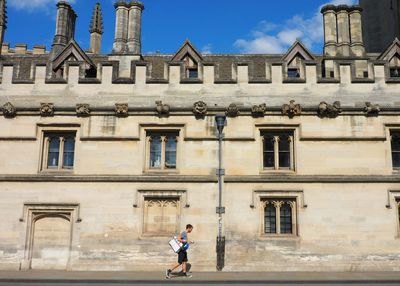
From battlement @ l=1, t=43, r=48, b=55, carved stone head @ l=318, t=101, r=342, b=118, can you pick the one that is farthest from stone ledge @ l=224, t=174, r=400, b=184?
battlement @ l=1, t=43, r=48, b=55

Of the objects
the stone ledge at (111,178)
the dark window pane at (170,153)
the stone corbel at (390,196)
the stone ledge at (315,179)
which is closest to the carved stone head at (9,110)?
the stone ledge at (111,178)

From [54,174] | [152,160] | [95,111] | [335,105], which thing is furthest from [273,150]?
[54,174]

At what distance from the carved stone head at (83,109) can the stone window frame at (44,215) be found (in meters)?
3.08

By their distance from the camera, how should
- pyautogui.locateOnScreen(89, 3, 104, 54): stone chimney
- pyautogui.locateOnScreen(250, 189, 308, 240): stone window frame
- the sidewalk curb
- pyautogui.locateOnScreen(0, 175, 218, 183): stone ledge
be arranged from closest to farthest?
1. the sidewalk curb
2. pyautogui.locateOnScreen(250, 189, 308, 240): stone window frame
3. pyautogui.locateOnScreen(0, 175, 218, 183): stone ledge
4. pyautogui.locateOnScreen(89, 3, 104, 54): stone chimney

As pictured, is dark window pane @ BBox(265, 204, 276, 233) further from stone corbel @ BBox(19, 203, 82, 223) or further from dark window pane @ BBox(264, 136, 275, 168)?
stone corbel @ BBox(19, 203, 82, 223)

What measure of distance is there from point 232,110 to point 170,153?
258cm

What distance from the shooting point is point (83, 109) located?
14.2 meters

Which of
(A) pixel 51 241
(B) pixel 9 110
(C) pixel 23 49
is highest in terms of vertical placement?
(C) pixel 23 49

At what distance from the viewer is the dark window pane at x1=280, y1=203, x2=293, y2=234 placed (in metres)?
13.6

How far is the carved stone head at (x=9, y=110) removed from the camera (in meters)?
14.2

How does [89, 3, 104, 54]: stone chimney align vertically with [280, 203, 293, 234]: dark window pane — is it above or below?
above

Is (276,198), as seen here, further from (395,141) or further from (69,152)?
(69,152)

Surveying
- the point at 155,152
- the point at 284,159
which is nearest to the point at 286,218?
the point at 284,159

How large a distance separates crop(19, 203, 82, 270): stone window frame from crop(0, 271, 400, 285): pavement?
3.93 ft
